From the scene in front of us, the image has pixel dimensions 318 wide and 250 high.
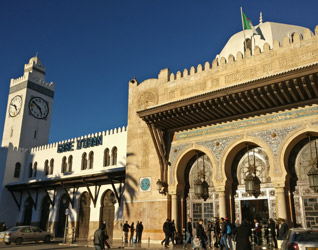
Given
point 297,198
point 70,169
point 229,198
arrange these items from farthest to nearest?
point 70,169 < point 229,198 < point 297,198

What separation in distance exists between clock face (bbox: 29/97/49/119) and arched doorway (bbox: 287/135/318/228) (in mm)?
27751

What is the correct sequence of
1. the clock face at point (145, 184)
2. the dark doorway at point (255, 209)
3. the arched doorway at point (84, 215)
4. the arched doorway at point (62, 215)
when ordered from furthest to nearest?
the arched doorway at point (62, 215), the arched doorway at point (84, 215), the clock face at point (145, 184), the dark doorway at point (255, 209)

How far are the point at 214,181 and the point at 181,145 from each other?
8.33 ft

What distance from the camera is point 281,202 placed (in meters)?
12.5

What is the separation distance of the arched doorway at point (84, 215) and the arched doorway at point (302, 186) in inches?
539

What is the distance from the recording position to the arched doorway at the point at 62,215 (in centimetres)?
2339

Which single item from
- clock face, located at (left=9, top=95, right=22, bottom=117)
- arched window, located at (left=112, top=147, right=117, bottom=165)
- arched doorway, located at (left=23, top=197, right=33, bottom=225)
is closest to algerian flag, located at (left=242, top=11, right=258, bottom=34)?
arched window, located at (left=112, top=147, right=117, bottom=165)

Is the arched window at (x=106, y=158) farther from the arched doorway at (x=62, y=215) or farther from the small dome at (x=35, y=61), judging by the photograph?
the small dome at (x=35, y=61)

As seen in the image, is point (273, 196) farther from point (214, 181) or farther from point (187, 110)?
point (187, 110)

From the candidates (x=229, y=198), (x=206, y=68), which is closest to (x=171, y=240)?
(x=229, y=198)

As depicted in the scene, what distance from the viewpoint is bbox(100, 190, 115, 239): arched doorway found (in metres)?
20.5

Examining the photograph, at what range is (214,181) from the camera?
1424 centimetres

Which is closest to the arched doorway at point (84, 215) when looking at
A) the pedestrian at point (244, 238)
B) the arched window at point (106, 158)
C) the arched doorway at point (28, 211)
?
the arched window at point (106, 158)

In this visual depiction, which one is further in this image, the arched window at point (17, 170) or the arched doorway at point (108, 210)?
the arched window at point (17, 170)
